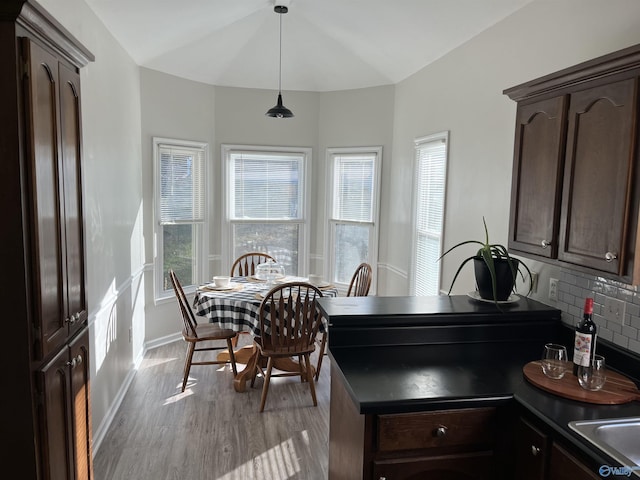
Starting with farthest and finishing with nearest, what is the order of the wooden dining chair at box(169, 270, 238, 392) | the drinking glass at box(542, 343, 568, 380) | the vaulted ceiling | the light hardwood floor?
the wooden dining chair at box(169, 270, 238, 392), the vaulted ceiling, the light hardwood floor, the drinking glass at box(542, 343, 568, 380)

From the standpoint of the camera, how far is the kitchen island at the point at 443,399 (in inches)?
65.6

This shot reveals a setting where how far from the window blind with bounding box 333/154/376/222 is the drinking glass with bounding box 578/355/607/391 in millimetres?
3365

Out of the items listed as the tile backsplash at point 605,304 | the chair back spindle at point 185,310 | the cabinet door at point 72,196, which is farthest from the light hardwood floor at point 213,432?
the tile backsplash at point 605,304

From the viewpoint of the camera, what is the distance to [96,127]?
116 inches

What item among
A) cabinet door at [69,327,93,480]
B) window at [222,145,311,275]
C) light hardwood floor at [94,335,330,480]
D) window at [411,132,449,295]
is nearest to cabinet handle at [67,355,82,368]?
cabinet door at [69,327,93,480]

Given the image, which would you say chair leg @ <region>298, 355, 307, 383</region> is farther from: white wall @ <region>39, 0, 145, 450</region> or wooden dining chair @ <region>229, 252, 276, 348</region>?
white wall @ <region>39, 0, 145, 450</region>

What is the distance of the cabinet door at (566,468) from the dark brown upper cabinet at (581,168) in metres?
0.63

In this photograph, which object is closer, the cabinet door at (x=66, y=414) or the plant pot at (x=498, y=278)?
the cabinet door at (x=66, y=414)

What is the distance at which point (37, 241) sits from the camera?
1530mm

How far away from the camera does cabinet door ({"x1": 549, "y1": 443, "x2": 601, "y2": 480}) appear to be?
141cm

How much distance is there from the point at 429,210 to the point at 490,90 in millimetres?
1263

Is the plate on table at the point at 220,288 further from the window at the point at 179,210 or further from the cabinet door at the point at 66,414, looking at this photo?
the cabinet door at the point at 66,414

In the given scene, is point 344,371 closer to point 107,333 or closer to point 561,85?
point 561,85

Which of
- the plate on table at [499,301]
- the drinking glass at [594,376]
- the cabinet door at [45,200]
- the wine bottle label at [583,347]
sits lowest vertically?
the drinking glass at [594,376]
